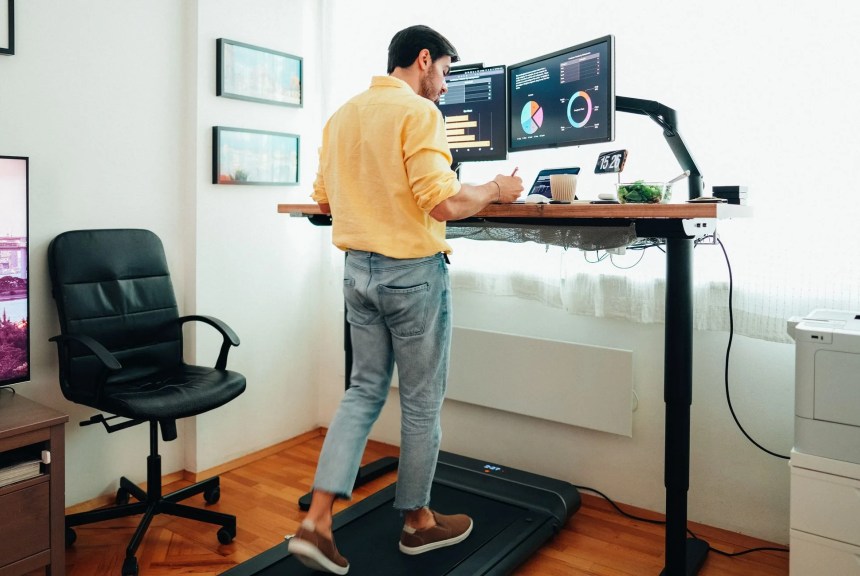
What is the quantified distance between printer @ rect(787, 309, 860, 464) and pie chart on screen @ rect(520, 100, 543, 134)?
1.12 metres

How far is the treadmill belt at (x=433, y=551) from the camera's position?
6.82 feet

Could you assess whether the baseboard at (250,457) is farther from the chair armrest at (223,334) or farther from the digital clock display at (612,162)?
the digital clock display at (612,162)

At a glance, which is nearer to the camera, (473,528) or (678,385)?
(678,385)

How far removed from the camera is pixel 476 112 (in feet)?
9.09

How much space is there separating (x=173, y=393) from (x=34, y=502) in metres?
0.51

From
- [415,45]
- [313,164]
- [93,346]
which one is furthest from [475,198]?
[313,164]

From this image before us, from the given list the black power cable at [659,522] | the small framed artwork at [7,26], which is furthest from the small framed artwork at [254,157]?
the black power cable at [659,522]

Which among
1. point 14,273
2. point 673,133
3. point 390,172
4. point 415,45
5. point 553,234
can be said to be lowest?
point 14,273

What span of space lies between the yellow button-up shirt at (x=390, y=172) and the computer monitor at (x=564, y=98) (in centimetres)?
61

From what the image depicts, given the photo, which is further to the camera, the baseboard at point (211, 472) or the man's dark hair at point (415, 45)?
the baseboard at point (211, 472)

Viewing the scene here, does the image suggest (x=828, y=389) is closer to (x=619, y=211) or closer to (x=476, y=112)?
(x=619, y=211)

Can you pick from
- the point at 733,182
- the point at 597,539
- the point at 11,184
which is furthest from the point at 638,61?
the point at 11,184

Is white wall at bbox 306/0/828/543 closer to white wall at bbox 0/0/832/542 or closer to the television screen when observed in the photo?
white wall at bbox 0/0/832/542

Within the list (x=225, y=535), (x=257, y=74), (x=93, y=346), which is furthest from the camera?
(x=257, y=74)
